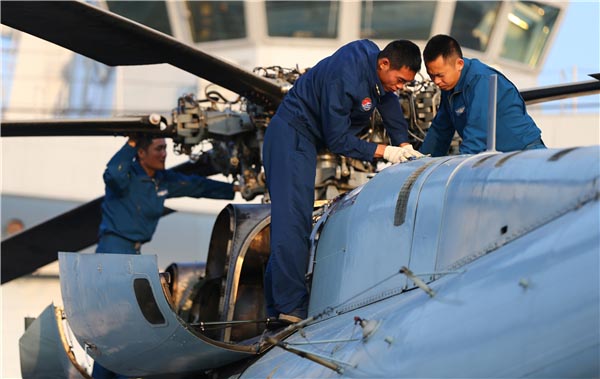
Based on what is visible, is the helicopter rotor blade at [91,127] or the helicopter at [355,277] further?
the helicopter rotor blade at [91,127]

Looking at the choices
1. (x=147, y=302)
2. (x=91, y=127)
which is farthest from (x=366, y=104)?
(x=91, y=127)

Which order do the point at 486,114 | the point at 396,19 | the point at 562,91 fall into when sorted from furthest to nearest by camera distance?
the point at 396,19 → the point at 562,91 → the point at 486,114

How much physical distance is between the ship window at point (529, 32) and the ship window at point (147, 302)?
1295 cm

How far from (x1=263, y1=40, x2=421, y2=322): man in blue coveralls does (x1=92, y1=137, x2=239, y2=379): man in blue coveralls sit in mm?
4075

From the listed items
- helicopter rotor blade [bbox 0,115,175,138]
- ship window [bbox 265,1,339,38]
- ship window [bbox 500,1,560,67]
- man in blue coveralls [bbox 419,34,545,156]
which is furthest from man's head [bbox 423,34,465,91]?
ship window [bbox 500,1,560,67]

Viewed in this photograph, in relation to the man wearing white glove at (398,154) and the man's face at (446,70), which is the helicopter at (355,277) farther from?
the man's face at (446,70)

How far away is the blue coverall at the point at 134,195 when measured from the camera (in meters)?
10.3

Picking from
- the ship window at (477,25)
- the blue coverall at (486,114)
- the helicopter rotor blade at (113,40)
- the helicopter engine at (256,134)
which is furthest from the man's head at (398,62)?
the ship window at (477,25)

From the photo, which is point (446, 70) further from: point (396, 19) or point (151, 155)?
point (396, 19)

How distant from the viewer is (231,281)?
7102 mm

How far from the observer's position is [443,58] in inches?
242

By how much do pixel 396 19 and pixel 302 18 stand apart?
56.1 inches

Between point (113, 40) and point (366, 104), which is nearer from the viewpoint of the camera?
point (366, 104)

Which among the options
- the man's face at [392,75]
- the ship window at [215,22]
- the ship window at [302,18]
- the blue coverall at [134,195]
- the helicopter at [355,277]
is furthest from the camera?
the ship window at [215,22]
